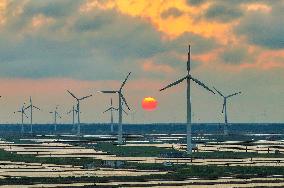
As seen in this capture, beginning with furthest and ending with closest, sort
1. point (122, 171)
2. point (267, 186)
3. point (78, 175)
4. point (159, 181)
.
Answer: point (122, 171) → point (78, 175) → point (159, 181) → point (267, 186)

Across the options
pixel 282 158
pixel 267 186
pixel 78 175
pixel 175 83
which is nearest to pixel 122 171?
pixel 78 175

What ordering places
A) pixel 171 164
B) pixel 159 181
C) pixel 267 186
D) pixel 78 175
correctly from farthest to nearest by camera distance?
pixel 171 164 → pixel 78 175 → pixel 159 181 → pixel 267 186

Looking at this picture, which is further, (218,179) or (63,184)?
(218,179)

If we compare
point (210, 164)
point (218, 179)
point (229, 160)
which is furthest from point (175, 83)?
point (218, 179)

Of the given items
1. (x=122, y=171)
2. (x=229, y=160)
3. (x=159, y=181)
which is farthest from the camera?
(x=229, y=160)

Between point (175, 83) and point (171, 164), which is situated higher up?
point (175, 83)

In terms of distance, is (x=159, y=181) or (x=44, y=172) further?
(x=44, y=172)

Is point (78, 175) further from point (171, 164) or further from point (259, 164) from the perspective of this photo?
point (259, 164)

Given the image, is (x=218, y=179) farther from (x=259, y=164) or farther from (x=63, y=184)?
(x=259, y=164)

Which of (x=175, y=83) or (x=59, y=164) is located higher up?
(x=175, y=83)
